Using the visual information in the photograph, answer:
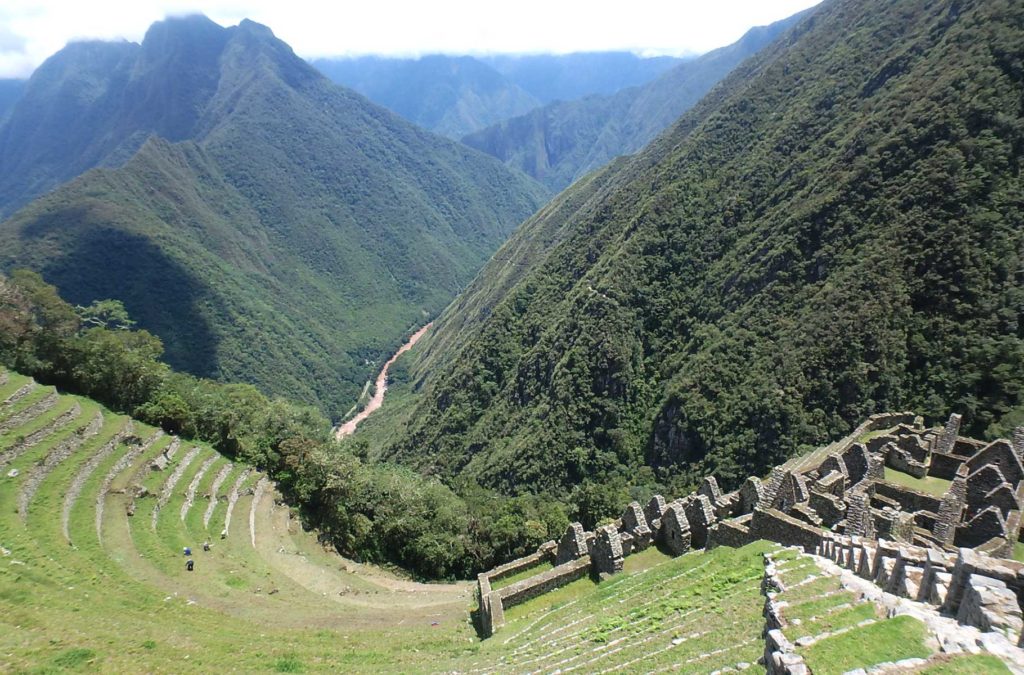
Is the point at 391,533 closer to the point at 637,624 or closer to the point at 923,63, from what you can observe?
the point at 637,624

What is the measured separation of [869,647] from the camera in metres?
10.5

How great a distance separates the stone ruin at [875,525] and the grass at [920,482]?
1.40 feet

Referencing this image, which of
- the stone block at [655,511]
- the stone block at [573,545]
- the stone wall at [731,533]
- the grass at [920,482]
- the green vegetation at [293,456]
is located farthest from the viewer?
the green vegetation at [293,456]

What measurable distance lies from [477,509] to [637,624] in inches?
1378

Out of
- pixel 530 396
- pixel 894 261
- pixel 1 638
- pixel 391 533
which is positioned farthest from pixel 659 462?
pixel 1 638

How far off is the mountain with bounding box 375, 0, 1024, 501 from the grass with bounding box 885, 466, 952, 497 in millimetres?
29468

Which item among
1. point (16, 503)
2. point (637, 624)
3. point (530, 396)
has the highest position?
point (16, 503)

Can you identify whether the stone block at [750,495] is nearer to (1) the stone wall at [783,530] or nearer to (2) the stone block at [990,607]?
(1) the stone wall at [783,530]

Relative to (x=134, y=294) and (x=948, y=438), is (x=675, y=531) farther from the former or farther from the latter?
(x=134, y=294)

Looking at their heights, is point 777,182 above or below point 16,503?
above

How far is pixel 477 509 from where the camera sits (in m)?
53.8

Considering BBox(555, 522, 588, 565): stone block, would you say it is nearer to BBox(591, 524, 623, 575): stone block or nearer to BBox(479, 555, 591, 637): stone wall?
BBox(479, 555, 591, 637): stone wall

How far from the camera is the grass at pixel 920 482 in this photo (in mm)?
29142

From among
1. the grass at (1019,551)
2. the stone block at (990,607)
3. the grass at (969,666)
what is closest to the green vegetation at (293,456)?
the grass at (1019,551)
